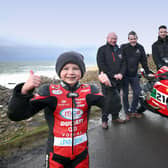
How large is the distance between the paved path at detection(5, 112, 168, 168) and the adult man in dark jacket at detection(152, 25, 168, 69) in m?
1.69

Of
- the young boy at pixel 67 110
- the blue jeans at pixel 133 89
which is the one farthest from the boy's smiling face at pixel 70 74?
the blue jeans at pixel 133 89

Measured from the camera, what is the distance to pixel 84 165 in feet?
5.44

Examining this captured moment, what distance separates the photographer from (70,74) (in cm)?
167

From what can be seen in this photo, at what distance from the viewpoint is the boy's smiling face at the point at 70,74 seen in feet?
5.53

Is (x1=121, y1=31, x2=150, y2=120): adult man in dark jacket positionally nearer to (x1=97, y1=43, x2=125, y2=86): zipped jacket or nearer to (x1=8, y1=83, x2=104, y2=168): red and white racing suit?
(x1=97, y1=43, x2=125, y2=86): zipped jacket

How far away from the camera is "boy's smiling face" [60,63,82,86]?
1.68 m

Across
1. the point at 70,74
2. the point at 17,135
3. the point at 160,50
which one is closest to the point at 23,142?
the point at 17,135

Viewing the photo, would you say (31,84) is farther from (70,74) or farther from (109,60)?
(109,60)

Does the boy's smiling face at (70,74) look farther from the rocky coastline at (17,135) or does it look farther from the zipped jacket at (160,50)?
the zipped jacket at (160,50)

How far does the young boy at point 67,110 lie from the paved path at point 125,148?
3.34 ft

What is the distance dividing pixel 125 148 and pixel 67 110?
70.8 inches

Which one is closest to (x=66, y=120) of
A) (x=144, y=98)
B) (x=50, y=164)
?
(x=50, y=164)

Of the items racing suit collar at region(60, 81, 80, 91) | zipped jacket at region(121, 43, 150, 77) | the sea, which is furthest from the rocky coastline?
the sea

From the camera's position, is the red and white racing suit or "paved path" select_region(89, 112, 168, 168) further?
"paved path" select_region(89, 112, 168, 168)
